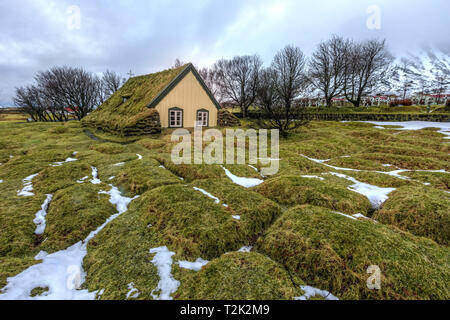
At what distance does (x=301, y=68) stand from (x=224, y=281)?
1810 inches

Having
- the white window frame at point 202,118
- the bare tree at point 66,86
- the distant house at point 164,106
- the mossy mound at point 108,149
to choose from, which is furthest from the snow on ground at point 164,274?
the bare tree at point 66,86

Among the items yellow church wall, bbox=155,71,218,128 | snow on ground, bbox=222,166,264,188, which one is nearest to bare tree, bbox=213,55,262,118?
yellow church wall, bbox=155,71,218,128

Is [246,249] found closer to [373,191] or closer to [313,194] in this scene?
[313,194]

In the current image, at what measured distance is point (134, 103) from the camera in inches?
862

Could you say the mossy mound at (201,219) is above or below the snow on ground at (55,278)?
above

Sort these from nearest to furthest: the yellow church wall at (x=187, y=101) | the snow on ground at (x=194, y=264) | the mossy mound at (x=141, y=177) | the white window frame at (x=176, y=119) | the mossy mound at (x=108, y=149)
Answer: the snow on ground at (x=194, y=264) → the mossy mound at (x=141, y=177) → the mossy mound at (x=108, y=149) → the yellow church wall at (x=187, y=101) → the white window frame at (x=176, y=119)

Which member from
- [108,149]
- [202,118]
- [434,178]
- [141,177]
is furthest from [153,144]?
[434,178]

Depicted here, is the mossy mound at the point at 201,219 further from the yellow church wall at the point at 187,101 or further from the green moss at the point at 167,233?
the yellow church wall at the point at 187,101

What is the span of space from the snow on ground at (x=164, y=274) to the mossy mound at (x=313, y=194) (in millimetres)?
3555

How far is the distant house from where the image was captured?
18281 millimetres

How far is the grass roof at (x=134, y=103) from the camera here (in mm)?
19045

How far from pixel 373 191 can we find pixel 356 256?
12.4 ft
